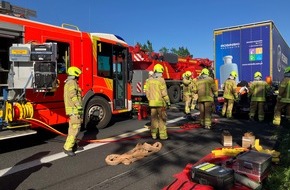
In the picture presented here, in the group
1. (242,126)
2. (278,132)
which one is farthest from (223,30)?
(278,132)

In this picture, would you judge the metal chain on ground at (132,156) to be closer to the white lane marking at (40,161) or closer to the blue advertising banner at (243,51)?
the white lane marking at (40,161)

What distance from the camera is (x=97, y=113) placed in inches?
342

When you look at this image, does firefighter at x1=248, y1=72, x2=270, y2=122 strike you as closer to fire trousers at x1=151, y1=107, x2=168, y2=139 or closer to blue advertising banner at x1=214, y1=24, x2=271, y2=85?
blue advertising banner at x1=214, y1=24, x2=271, y2=85

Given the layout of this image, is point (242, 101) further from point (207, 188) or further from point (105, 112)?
point (207, 188)

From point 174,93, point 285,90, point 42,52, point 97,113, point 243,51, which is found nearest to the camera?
point 42,52

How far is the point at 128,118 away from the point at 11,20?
5723 mm

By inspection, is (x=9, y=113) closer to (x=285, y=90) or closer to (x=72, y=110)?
(x=72, y=110)

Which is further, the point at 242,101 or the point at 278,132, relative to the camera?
the point at 242,101

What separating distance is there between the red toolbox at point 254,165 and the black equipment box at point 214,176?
12.4 inches

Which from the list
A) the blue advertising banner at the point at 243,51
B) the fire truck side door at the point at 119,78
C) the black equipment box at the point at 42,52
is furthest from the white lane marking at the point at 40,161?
the blue advertising banner at the point at 243,51

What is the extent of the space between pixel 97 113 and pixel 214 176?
5184 millimetres

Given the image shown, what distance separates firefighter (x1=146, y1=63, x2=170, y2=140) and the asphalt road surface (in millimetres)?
296

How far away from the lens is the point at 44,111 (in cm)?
718

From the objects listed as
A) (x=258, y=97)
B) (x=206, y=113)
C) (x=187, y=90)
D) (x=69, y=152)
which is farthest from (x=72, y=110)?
(x=187, y=90)
